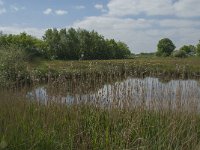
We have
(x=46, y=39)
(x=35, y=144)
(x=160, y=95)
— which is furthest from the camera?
(x=46, y=39)

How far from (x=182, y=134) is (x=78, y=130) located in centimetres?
156

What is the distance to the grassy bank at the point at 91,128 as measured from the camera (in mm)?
4555

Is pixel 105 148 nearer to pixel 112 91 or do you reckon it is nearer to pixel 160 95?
pixel 112 91

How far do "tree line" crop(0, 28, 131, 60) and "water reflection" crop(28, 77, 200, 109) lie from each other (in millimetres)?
41432

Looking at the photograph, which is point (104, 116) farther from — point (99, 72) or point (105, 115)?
point (99, 72)

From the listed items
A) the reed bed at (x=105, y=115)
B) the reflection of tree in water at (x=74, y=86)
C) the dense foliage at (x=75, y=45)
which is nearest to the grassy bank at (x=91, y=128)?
the reed bed at (x=105, y=115)

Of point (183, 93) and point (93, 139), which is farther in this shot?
point (183, 93)

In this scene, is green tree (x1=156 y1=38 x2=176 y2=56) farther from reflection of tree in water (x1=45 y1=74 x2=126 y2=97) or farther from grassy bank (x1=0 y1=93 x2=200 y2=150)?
grassy bank (x1=0 y1=93 x2=200 y2=150)

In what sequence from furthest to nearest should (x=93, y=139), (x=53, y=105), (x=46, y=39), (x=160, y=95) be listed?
(x=46, y=39) < (x=160, y=95) < (x=53, y=105) < (x=93, y=139)

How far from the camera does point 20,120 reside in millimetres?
5234

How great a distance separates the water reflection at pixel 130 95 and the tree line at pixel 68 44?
4143 centimetres

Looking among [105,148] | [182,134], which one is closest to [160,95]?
[182,134]

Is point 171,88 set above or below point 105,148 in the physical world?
above

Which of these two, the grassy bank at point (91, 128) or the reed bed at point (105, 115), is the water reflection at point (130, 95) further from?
the grassy bank at point (91, 128)
